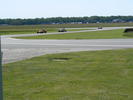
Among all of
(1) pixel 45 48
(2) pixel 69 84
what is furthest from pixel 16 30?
(2) pixel 69 84

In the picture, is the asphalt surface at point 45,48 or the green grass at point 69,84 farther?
the asphalt surface at point 45,48

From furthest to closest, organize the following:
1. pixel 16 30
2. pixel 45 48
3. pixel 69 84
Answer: pixel 16 30
pixel 45 48
pixel 69 84

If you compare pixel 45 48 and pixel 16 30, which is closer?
pixel 45 48

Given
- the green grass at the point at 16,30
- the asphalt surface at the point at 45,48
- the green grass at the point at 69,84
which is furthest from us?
the asphalt surface at the point at 45,48

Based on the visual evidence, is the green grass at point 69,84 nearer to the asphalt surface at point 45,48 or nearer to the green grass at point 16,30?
the green grass at point 16,30

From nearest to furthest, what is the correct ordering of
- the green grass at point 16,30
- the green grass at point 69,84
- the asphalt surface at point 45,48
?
the green grass at point 16,30 → the green grass at point 69,84 → the asphalt surface at point 45,48

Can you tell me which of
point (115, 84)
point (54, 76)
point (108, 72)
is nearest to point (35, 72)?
point (54, 76)

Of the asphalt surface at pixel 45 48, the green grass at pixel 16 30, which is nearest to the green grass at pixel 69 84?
the green grass at pixel 16 30

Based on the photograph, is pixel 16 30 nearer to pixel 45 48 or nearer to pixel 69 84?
pixel 45 48

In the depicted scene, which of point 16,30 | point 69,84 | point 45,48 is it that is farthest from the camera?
point 16,30

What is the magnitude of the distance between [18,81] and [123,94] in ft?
12.5

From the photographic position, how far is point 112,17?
185500 mm

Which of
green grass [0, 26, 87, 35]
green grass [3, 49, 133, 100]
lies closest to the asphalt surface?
green grass [0, 26, 87, 35]

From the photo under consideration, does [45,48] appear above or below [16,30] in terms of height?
below
